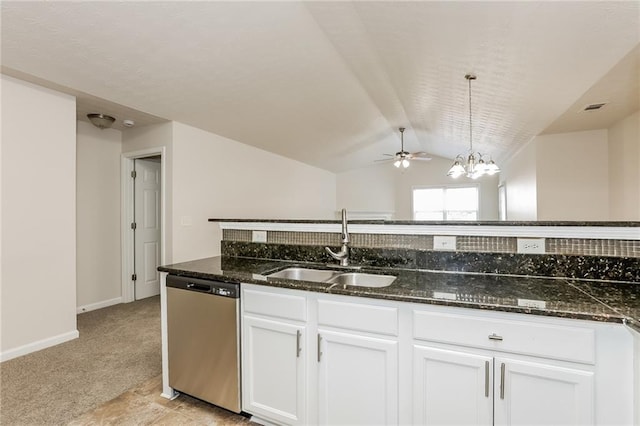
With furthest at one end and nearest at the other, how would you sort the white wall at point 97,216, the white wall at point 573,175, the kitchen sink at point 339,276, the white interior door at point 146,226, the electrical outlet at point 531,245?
the white interior door at point 146,226 → the white wall at point 97,216 → the white wall at point 573,175 → the kitchen sink at point 339,276 → the electrical outlet at point 531,245

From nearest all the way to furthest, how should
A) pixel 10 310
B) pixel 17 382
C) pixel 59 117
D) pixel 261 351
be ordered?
pixel 261 351 < pixel 17 382 < pixel 10 310 < pixel 59 117

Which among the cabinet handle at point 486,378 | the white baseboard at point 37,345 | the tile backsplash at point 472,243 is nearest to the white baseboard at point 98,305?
the white baseboard at point 37,345

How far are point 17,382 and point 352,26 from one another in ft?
12.1

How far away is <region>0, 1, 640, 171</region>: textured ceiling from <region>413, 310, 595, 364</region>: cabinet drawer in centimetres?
168

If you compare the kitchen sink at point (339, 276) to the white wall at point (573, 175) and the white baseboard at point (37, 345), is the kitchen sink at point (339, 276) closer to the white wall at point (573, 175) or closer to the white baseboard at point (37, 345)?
the white baseboard at point (37, 345)

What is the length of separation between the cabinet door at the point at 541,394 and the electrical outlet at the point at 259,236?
66.3 inches

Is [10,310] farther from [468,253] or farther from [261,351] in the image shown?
[468,253]

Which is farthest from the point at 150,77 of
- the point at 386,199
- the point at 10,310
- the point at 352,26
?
the point at 386,199

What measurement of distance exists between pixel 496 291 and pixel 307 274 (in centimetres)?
113

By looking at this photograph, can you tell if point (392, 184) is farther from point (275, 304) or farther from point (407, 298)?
point (407, 298)

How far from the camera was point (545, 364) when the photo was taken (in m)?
1.20

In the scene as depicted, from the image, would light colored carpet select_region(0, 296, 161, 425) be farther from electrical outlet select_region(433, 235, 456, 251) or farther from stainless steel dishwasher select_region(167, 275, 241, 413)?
electrical outlet select_region(433, 235, 456, 251)

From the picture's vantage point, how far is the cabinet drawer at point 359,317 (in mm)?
1430

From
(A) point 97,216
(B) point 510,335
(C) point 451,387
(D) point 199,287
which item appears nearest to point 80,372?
(D) point 199,287
